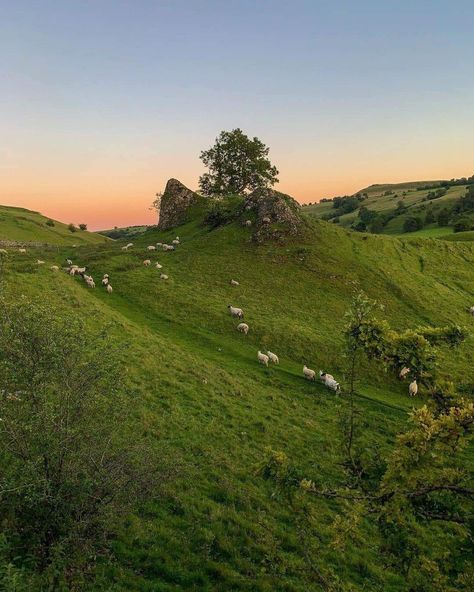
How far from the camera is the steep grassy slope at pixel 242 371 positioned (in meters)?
13.2

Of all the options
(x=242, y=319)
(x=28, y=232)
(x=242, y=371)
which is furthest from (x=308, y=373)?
(x=28, y=232)

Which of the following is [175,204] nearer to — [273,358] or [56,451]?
[273,358]

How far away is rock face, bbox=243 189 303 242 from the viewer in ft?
194

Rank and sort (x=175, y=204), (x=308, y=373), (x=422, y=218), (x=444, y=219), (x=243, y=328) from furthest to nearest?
(x=422, y=218) → (x=444, y=219) → (x=175, y=204) → (x=243, y=328) → (x=308, y=373)

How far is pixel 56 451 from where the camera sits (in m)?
10.9

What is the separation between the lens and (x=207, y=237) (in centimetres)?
6238

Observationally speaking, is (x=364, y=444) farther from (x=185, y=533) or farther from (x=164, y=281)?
(x=164, y=281)

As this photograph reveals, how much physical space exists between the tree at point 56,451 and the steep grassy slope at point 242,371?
1.68 metres

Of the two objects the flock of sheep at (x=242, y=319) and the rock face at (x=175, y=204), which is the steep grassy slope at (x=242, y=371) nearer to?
the flock of sheep at (x=242, y=319)

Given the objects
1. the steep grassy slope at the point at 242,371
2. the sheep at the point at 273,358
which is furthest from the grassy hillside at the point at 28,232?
the sheep at the point at 273,358

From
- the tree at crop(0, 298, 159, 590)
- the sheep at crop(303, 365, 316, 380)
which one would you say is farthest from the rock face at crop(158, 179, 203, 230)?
the tree at crop(0, 298, 159, 590)

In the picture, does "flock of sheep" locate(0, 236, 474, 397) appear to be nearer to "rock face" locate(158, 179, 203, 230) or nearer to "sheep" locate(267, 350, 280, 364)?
"sheep" locate(267, 350, 280, 364)

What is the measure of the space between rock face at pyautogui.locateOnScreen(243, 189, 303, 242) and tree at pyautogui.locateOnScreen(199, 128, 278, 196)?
30331 mm

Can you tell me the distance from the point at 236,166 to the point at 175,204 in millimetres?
22356
